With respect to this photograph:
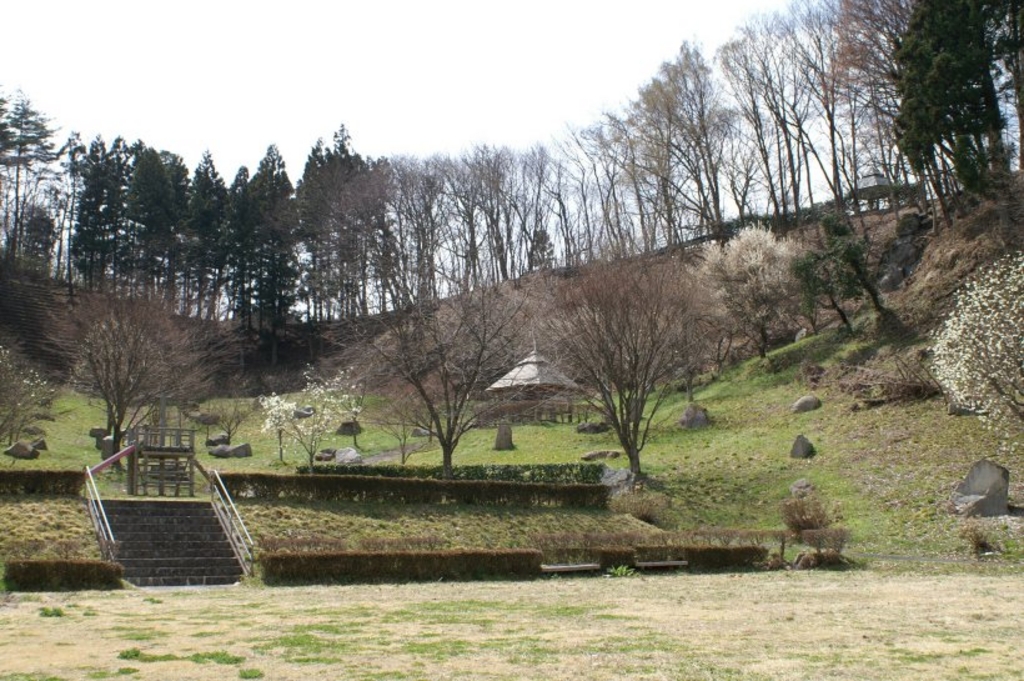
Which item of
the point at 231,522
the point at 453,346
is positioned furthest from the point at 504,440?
the point at 231,522

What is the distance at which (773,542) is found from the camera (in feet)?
79.7

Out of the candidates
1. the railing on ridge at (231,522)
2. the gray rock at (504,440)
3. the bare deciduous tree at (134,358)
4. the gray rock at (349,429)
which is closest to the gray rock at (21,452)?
the bare deciduous tree at (134,358)

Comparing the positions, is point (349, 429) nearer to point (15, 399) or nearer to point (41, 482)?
point (15, 399)

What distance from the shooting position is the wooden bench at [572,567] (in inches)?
Answer: 768

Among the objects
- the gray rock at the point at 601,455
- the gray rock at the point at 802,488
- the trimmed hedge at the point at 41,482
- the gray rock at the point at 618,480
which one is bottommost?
the gray rock at the point at 802,488

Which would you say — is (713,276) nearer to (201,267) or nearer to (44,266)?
(201,267)

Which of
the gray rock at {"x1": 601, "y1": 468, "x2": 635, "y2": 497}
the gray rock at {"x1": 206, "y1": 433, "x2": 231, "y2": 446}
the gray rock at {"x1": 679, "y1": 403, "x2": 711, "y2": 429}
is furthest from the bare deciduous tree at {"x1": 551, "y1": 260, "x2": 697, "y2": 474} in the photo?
the gray rock at {"x1": 206, "y1": 433, "x2": 231, "y2": 446}

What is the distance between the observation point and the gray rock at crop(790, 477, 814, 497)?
2715 cm

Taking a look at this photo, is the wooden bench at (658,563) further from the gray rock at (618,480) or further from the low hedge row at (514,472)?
the low hedge row at (514,472)

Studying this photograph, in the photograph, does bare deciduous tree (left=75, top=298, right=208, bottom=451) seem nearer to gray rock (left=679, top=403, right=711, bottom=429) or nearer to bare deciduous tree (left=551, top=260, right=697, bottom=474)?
bare deciduous tree (left=551, top=260, right=697, bottom=474)

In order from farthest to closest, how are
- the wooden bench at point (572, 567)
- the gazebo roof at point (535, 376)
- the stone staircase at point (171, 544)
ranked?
the gazebo roof at point (535, 376)
the wooden bench at point (572, 567)
the stone staircase at point (171, 544)

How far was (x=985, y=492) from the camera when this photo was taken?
74.0 ft

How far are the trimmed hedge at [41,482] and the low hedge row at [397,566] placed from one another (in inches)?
259

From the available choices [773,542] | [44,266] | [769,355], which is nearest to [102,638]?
[773,542]
